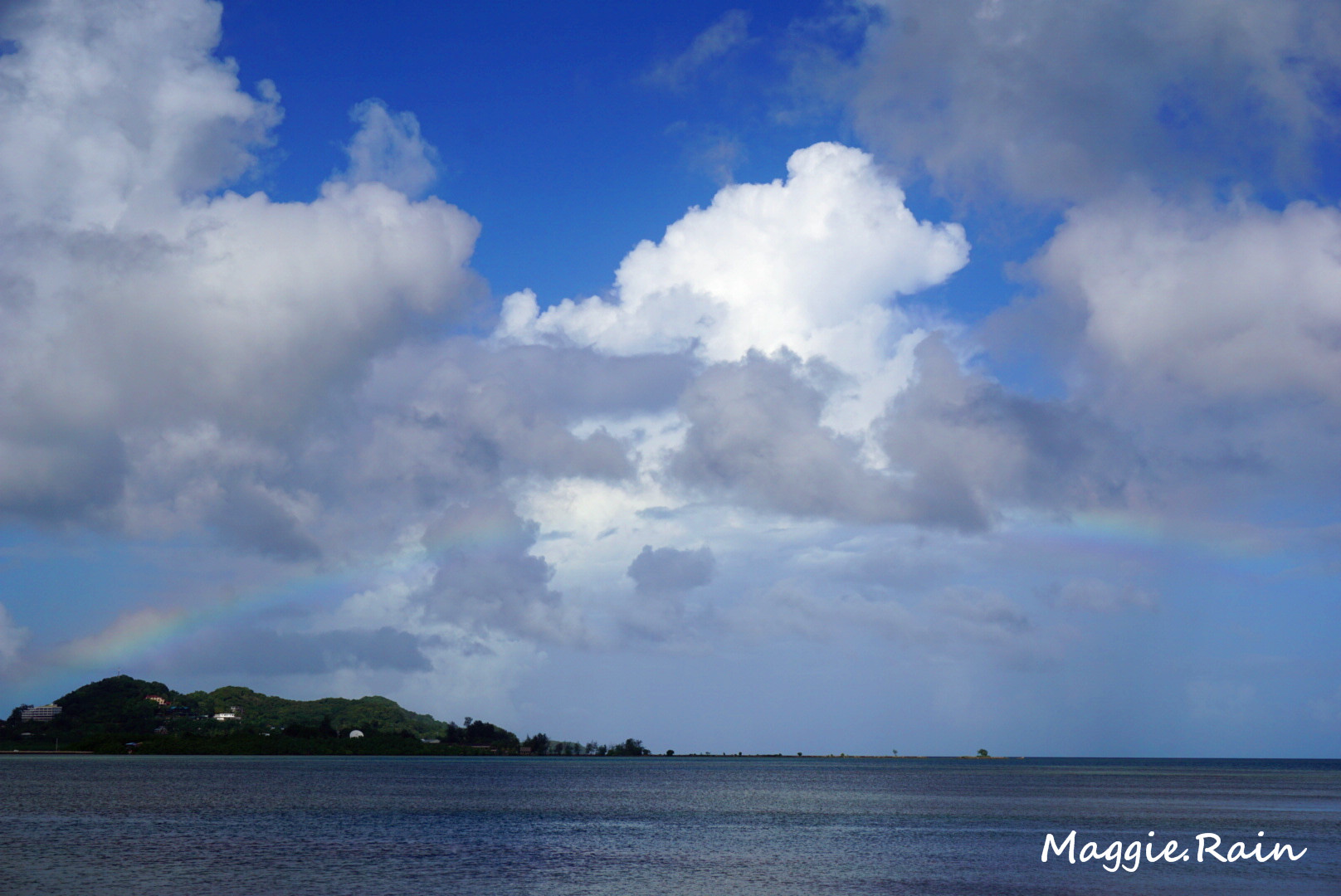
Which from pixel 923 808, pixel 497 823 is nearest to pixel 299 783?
pixel 497 823

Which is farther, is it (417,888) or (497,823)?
(497,823)

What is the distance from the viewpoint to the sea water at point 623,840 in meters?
51.2

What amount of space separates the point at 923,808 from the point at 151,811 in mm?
78034

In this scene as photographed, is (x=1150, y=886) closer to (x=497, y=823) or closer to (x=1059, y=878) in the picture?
(x=1059, y=878)

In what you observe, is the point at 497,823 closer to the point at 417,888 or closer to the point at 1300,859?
the point at 417,888

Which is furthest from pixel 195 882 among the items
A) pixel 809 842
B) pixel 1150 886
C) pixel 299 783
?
pixel 299 783

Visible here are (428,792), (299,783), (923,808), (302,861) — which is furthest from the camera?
(299,783)

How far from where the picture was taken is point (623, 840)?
73.6 metres

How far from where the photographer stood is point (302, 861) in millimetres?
58406

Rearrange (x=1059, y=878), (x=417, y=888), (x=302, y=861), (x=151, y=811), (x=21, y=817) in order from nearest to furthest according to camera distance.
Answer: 1. (x=417, y=888)
2. (x=1059, y=878)
3. (x=302, y=861)
4. (x=21, y=817)
5. (x=151, y=811)

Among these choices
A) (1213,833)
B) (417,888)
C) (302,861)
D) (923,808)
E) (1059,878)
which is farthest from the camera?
(923,808)

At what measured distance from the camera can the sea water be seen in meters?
51.2

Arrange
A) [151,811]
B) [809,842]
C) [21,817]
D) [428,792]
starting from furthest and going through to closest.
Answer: [428,792], [151,811], [21,817], [809,842]

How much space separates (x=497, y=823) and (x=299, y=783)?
8566 centimetres
